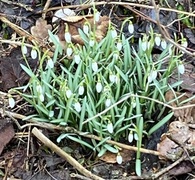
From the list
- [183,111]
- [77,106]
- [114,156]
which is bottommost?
[114,156]

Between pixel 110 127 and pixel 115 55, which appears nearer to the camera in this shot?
pixel 110 127

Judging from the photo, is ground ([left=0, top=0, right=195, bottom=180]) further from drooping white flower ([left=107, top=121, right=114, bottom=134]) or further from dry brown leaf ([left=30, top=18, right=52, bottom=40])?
drooping white flower ([left=107, top=121, right=114, bottom=134])

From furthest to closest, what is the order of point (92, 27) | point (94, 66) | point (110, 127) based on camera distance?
1. point (92, 27)
2. point (94, 66)
3. point (110, 127)

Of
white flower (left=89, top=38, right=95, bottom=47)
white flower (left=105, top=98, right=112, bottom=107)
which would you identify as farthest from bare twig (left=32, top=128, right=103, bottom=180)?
white flower (left=89, top=38, right=95, bottom=47)

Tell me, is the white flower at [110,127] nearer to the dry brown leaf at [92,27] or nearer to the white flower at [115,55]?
the white flower at [115,55]

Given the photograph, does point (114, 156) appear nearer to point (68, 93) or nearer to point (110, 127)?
point (110, 127)

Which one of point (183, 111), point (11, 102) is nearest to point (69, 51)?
point (11, 102)

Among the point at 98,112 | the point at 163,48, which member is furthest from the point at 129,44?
the point at 98,112
